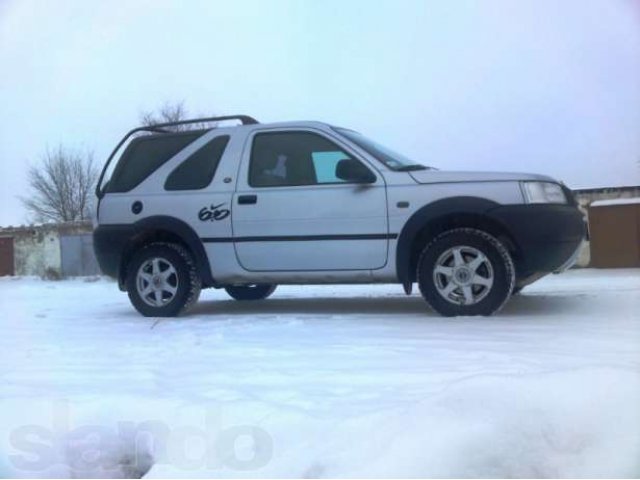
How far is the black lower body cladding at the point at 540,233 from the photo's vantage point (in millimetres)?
5258

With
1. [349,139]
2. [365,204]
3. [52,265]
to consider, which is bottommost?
[52,265]

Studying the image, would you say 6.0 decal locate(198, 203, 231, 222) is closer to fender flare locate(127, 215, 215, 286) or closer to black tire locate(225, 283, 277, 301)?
fender flare locate(127, 215, 215, 286)

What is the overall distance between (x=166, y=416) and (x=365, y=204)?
2.96 metres

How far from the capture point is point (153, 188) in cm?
633

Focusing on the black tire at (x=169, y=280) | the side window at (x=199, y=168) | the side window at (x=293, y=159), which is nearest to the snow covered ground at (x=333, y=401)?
the black tire at (x=169, y=280)

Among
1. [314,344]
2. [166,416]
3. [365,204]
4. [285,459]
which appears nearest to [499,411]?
[285,459]

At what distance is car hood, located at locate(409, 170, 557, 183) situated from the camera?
214 inches

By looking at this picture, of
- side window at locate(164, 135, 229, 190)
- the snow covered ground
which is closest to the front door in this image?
side window at locate(164, 135, 229, 190)

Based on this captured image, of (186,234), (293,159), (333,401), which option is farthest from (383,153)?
(333,401)

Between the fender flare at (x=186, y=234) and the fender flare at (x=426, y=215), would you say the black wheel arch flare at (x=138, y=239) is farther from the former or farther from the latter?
the fender flare at (x=426, y=215)

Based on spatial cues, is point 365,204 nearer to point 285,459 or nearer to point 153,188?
point 153,188

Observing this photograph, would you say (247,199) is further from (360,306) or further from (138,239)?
(360,306)

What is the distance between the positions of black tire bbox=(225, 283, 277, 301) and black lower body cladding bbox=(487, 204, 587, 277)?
310 centimetres

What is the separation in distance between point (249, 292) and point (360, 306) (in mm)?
1476
